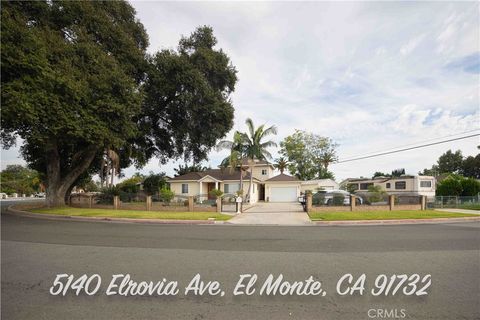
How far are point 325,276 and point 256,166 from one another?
33.1 m

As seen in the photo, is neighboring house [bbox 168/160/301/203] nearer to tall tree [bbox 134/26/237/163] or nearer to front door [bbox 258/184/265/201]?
front door [bbox 258/184/265/201]

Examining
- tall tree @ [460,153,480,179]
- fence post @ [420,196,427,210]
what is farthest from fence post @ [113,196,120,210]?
tall tree @ [460,153,480,179]

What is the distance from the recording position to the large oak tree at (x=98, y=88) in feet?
51.3

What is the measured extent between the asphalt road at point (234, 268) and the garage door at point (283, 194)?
2304 centimetres

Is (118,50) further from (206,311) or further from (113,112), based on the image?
(206,311)

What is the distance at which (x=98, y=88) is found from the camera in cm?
1786

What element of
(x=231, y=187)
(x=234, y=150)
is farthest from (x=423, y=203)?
(x=231, y=187)

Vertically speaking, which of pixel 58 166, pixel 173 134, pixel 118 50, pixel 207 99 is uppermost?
pixel 118 50

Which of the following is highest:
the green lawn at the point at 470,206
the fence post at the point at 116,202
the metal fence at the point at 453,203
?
the fence post at the point at 116,202

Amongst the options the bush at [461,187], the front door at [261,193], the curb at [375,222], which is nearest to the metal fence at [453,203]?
the bush at [461,187]

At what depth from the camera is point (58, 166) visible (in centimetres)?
2338

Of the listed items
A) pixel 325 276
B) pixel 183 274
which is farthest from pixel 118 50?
pixel 325 276

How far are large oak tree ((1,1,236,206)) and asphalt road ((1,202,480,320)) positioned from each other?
8960 mm

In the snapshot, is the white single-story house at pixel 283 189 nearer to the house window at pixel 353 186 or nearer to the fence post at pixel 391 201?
the fence post at pixel 391 201
